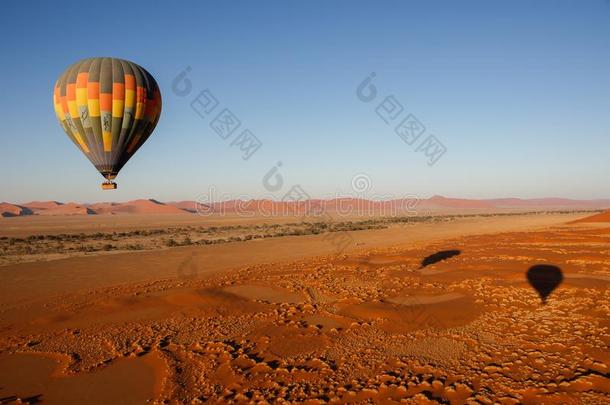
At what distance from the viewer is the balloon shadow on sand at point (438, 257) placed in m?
14.8

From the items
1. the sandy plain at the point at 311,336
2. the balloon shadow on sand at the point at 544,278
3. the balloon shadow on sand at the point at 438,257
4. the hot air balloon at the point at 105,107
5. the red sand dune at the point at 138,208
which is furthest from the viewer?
the red sand dune at the point at 138,208

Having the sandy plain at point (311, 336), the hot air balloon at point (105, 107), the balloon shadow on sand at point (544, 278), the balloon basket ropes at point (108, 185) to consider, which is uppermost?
the hot air balloon at point (105, 107)

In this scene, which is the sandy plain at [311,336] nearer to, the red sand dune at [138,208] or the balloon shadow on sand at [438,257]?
the balloon shadow on sand at [438,257]

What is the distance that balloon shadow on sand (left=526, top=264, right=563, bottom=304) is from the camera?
962 centimetres

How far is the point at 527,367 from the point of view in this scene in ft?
17.3

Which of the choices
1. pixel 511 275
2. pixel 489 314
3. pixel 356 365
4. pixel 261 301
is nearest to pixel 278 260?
pixel 261 301

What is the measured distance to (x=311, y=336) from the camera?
7016 millimetres

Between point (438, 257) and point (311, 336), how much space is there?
10456mm

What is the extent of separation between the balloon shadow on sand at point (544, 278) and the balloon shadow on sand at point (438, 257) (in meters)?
3.42

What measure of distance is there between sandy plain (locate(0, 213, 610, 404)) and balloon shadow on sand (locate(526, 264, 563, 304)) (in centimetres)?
24

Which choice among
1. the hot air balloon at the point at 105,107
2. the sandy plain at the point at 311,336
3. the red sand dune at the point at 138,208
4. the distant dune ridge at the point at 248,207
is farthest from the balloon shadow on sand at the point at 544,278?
the red sand dune at the point at 138,208

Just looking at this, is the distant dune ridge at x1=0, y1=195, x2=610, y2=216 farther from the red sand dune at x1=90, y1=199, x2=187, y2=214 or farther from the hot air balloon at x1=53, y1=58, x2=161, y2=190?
the hot air balloon at x1=53, y1=58, x2=161, y2=190

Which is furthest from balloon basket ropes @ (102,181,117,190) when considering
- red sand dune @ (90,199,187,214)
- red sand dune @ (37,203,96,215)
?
red sand dune @ (90,199,187,214)

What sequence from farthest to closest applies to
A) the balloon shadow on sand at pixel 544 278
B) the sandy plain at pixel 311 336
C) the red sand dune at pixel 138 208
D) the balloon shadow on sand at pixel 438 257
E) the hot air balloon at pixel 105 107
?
the red sand dune at pixel 138 208 < the balloon shadow on sand at pixel 438 257 < the hot air balloon at pixel 105 107 < the balloon shadow on sand at pixel 544 278 < the sandy plain at pixel 311 336
